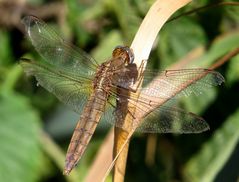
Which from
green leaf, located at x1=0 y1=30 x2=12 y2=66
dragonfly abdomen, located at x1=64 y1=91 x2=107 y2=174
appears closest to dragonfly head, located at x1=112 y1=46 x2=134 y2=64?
dragonfly abdomen, located at x1=64 y1=91 x2=107 y2=174

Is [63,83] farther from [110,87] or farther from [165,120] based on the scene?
[165,120]

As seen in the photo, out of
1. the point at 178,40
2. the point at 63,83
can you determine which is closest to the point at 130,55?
the point at 63,83

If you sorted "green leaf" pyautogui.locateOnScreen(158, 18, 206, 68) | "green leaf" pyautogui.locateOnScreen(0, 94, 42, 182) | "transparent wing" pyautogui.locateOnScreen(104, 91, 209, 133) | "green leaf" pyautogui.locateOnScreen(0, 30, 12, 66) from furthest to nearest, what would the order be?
1. "green leaf" pyautogui.locateOnScreen(0, 30, 12, 66)
2. "green leaf" pyautogui.locateOnScreen(0, 94, 42, 182)
3. "green leaf" pyautogui.locateOnScreen(158, 18, 206, 68)
4. "transparent wing" pyautogui.locateOnScreen(104, 91, 209, 133)

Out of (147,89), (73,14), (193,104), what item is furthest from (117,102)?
(73,14)

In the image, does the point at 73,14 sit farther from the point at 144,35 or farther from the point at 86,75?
the point at 144,35

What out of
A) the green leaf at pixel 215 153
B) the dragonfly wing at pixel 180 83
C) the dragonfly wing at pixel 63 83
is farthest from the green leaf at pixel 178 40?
the dragonfly wing at pixel 180 83

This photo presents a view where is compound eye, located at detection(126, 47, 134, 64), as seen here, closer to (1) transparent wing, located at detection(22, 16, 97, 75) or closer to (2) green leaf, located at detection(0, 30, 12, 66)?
(1) transparent wing, located at detection(22, 16, 97, 75)

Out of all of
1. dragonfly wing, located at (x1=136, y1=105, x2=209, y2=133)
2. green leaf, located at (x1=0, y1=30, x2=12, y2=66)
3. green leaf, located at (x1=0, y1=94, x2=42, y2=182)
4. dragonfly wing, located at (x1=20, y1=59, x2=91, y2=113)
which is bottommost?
green leaf, located at (x1=0, y1=94, x2=42, y2=182)
